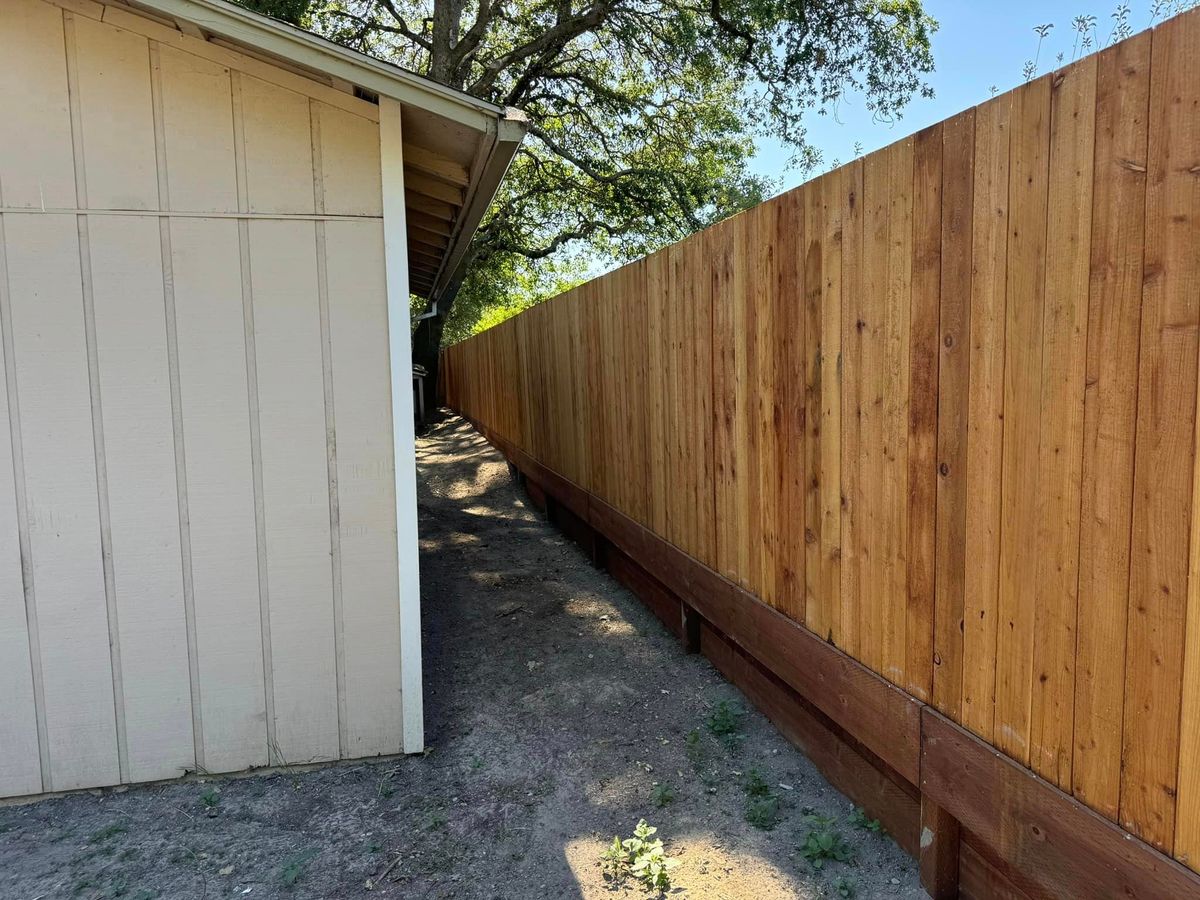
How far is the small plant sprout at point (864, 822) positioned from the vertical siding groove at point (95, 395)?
265 cm

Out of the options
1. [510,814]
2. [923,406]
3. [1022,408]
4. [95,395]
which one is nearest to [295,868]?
[510,814]

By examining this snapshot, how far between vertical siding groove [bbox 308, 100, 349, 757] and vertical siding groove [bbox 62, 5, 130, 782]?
30.4 inches

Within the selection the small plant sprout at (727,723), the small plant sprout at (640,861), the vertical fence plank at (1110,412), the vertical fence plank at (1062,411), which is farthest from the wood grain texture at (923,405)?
the small plant sprout at (727,723)

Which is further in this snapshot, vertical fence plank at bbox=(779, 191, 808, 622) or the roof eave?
the roof eave

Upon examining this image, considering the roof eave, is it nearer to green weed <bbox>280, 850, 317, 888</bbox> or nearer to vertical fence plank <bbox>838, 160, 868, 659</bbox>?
vertical fence plank <bbox>838, 160, 868, 659</bbox>

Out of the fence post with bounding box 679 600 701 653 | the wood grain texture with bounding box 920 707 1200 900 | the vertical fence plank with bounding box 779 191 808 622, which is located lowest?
the fence post with bounding box 679 600 701 653

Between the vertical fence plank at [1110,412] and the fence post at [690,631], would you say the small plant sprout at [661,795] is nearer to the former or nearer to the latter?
the fence post at [690,631]

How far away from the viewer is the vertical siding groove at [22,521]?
270 cm

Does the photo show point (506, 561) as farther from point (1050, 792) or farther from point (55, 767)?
point (1050, 792)

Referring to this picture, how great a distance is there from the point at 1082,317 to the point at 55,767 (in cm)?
358

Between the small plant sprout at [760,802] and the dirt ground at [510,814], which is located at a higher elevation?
the small plant sprout at [760,802]

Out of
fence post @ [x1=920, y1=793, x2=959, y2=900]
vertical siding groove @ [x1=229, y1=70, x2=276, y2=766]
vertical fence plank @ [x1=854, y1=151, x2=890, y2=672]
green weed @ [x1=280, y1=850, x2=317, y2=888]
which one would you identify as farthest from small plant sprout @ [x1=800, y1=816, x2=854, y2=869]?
vertical siding groove @ [x1=229, y1=70, x2=276, y2=766]

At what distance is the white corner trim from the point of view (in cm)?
294

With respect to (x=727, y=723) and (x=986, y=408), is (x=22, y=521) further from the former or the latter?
(x=986, y=408)
